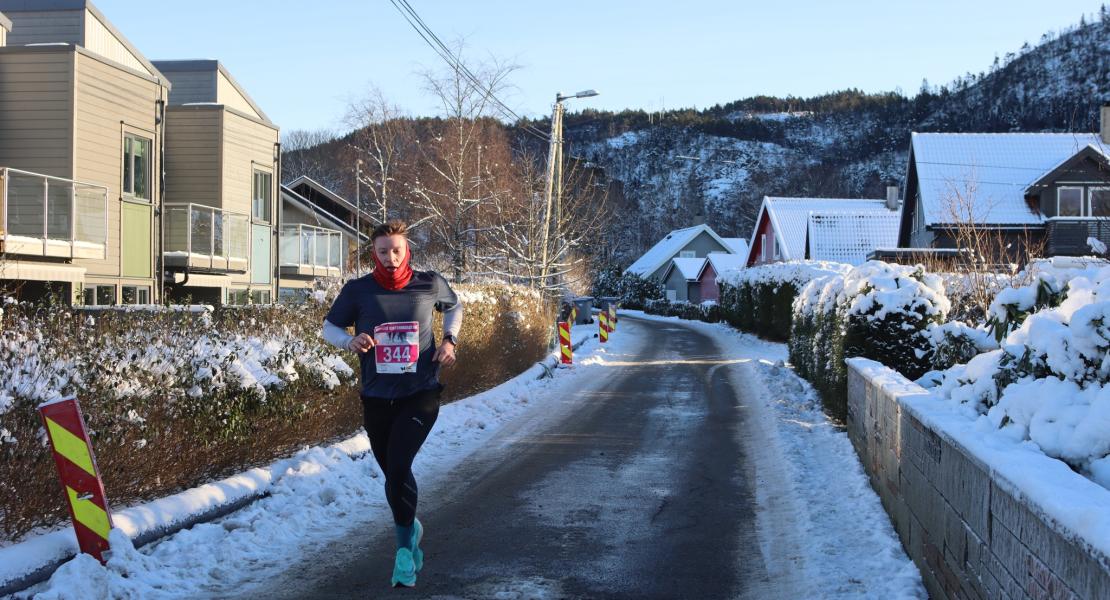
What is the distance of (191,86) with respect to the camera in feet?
86.7

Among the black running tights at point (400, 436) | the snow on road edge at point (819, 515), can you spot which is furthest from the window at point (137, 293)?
the black running tights at point (400, 436)

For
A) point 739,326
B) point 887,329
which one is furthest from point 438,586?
point 739,326

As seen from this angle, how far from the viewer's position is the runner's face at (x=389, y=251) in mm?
5633

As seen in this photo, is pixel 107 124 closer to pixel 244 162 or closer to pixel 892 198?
pixel 244 162

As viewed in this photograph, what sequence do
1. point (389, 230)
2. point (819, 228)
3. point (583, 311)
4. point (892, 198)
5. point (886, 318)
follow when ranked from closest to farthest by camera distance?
1. point (389, 230)
2. point (886, 318)
3. point (819, 228)
4. point (583, 311)
5. point (892, 198)

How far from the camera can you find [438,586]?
17.9 ft

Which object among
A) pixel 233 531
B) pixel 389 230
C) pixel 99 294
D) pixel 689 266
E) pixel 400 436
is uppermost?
pixel 689 266

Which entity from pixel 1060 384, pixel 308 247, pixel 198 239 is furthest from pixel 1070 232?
pixel 1060 384

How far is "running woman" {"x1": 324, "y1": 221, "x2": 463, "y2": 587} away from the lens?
5457 mm

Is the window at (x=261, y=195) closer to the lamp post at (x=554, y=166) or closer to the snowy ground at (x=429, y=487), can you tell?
the lamp post at (x=554, y=166)

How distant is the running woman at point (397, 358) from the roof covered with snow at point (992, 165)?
32351mm

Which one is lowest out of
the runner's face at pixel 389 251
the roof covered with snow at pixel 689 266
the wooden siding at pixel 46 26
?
the runner's face at pixel 389 251

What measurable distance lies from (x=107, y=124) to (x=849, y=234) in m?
35.0

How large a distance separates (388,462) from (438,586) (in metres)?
0.73
